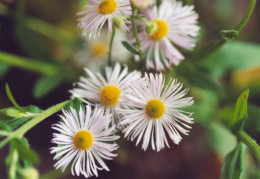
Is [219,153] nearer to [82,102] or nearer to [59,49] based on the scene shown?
[82,102]

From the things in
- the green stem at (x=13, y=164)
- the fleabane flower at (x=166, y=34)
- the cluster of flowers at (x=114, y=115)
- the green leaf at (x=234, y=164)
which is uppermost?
the fleabane flower at (x=166, y=34)

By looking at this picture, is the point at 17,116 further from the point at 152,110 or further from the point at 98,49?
the point at 98,49

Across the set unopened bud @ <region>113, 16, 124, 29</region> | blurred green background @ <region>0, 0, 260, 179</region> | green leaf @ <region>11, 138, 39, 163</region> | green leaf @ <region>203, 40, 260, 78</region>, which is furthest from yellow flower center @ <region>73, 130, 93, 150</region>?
green leaf @ <region>203, 40, 260, 78</region>

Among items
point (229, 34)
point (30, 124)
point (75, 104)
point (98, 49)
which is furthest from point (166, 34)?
point (98, 49)

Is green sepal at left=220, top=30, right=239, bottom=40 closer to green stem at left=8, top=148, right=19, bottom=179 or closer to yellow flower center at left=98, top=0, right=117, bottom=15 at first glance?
yellow flower center at left=98, top=0, right=117, bottom=15

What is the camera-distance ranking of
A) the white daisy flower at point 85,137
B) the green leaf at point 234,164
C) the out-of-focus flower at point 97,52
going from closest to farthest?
the white daisy flower at point 85,137, the green leaf at point 234,164, the out-of-focus flower at point 97,52

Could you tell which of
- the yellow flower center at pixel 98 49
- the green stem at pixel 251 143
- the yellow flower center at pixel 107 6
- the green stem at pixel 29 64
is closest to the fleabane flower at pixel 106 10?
the yellow flower center at pixel 107 6

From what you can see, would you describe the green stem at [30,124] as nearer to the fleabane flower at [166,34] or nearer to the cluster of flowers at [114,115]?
the cluster of flowers at [114,115]
